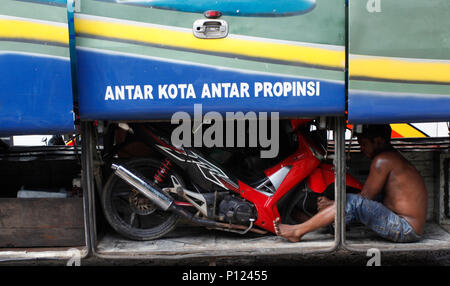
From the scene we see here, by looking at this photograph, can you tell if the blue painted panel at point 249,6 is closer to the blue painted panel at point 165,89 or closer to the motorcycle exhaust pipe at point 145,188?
the blue painted panel at point 165,89

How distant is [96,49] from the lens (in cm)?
268

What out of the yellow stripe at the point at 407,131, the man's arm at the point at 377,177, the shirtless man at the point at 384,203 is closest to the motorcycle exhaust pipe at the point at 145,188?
the shirtless man at the point at 384,203

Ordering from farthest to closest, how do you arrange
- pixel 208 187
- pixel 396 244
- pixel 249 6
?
pixel 208 187, pixel 396 244, pixel 249 6

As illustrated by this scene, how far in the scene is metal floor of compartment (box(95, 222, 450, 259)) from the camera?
2971mm

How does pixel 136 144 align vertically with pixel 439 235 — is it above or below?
above

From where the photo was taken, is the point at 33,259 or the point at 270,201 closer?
the point at 33,259

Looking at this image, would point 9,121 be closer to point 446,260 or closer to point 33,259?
point 33,259

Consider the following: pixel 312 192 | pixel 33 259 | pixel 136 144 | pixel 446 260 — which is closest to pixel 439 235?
pixel 446 260

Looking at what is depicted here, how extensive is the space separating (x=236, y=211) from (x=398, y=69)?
5.03ft

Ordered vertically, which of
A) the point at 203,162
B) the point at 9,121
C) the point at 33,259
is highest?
the point at 9,121

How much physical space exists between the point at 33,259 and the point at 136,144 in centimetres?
114

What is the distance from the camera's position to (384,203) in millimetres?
3348

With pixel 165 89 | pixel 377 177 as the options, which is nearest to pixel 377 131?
pixel 377 177

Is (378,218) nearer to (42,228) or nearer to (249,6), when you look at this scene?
(249,6)
